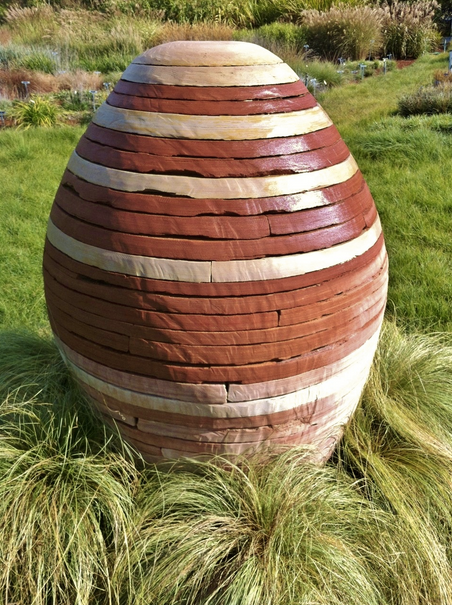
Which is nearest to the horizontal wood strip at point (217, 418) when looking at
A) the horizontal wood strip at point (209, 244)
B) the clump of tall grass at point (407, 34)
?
the horizontal wood strip at point (209, 244)

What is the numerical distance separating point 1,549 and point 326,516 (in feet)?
3.78

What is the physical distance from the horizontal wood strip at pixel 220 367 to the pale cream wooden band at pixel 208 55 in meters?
0.97

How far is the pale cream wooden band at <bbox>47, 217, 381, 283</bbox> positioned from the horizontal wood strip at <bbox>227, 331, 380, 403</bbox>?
0.38 meters

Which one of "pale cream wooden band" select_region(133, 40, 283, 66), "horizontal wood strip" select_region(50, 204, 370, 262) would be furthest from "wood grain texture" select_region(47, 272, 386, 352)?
"pale cream wooden band" select_region(133, 40, 283, 66)

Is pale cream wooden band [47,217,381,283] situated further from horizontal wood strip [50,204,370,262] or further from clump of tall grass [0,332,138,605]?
clump of tall grass [0,332,138,605]

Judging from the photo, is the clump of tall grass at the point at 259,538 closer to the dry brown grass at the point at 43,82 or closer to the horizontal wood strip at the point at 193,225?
the horizontal wood strip at the point at 193,225

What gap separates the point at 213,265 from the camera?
191 cm

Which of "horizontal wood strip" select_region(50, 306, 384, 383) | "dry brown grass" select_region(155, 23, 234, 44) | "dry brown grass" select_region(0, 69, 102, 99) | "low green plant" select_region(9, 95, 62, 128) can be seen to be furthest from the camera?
"dry brown grass" select_region(155, 23, 234, 44)

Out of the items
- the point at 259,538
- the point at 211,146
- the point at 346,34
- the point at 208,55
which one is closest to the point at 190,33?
the point at 346,34

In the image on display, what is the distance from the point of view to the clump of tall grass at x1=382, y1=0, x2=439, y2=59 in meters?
15.2

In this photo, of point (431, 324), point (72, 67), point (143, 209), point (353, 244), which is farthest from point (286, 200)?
point (72, 67)

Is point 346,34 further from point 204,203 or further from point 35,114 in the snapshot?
point 204,203

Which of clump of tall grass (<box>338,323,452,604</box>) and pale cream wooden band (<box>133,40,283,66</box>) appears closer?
pale cream wooden band (<box>133,40,283,66</box>)

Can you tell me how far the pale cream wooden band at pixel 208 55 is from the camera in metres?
2.04
